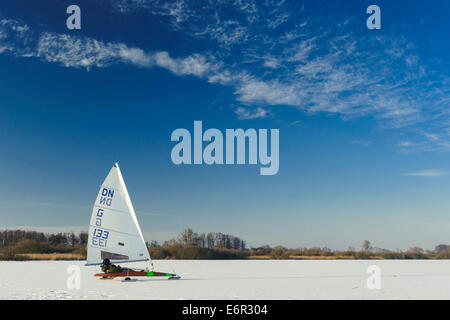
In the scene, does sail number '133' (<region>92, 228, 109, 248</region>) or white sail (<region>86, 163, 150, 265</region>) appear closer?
white sail (<region>86, 163, 150, 265</region>)

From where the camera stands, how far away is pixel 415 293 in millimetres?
17594

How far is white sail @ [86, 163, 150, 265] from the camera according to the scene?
22.5 metres

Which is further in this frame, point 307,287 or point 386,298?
point 307,287

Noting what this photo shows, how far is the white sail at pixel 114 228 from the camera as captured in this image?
22.5 metres

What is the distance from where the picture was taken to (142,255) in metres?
22.3

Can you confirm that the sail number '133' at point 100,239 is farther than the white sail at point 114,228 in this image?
Yes

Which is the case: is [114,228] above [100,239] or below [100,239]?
above

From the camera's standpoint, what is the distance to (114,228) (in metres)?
22.6
